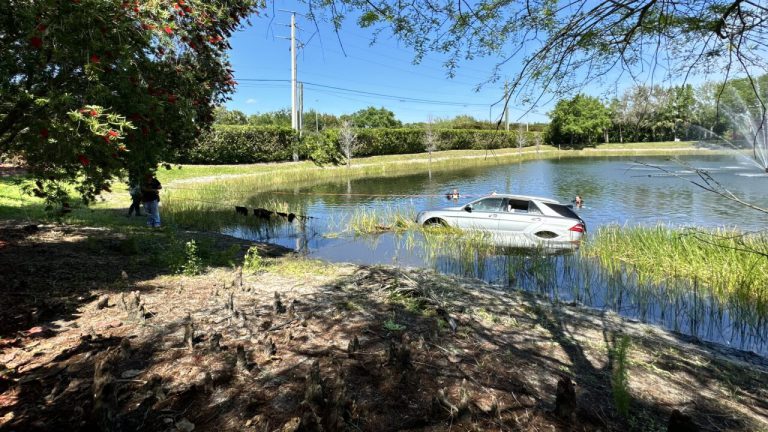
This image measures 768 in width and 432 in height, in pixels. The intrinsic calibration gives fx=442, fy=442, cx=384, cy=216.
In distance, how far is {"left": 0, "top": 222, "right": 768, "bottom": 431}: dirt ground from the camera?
2.89m

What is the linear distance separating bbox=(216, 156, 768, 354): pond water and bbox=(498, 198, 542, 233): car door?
4.13 ft

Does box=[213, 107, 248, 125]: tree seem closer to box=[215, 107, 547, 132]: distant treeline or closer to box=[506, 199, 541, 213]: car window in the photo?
box=[215, 107, 547, 132]: distant treeline

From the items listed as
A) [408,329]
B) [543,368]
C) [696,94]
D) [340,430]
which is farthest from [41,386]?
[696,94]

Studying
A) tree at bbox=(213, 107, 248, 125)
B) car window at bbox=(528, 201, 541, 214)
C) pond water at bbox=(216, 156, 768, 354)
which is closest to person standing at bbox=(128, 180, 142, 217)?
pond water at bbox=(216, 156, 768, 354)

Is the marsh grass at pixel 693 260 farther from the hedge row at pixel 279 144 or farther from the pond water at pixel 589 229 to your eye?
the hedge row at pixel 279 144

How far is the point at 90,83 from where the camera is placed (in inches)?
175

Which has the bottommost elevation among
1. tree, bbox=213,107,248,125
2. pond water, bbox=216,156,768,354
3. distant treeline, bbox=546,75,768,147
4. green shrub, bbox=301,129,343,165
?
pond water, bbox=216,156,768,354

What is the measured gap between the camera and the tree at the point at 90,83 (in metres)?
4.09

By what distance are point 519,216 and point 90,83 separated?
33.8ft

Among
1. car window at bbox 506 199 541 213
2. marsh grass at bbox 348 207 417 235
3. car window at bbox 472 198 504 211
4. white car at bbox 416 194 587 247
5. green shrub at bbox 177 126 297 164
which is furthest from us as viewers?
green shrub at bbox 177 126 297 164

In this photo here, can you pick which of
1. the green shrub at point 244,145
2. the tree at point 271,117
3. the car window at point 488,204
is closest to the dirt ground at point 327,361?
the car window at point 488,204

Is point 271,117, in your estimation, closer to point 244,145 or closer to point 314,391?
point 244,145

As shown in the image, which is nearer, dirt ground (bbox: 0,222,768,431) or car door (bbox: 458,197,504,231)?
dirt ground (bbox: 0,222,768,431)

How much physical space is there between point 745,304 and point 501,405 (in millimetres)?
6070
